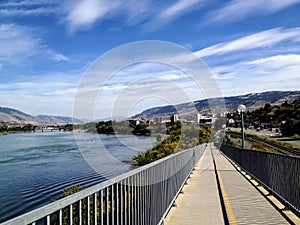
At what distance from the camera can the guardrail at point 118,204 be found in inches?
100

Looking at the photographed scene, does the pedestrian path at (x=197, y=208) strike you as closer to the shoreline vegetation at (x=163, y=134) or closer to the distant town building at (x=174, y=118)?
the shoreline vegetation at (x=163, y=134)

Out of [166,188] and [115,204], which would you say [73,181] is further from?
[115,204]

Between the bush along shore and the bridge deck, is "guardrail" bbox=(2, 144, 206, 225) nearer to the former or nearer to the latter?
the bridge deck

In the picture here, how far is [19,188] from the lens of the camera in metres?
27.6

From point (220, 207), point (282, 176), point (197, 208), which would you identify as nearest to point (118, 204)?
point (197, 208)

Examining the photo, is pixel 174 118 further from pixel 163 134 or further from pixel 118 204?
pixel 118 204

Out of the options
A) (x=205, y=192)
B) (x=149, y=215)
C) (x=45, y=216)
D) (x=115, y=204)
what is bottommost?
(x=205, y=192)

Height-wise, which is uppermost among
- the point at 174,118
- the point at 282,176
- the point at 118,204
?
the point at 174,118

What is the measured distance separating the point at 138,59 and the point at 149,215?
10166mm

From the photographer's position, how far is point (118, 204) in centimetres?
424

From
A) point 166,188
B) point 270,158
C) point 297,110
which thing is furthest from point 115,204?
point 297,110

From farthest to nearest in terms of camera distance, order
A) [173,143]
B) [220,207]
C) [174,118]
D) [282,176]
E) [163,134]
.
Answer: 1. [163,134]
2. [174,118]
3. [173,143]
4. [220,207]
5. [282,176]

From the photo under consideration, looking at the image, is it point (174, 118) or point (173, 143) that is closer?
point (173, 143)

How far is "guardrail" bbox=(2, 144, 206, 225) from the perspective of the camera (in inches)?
100
